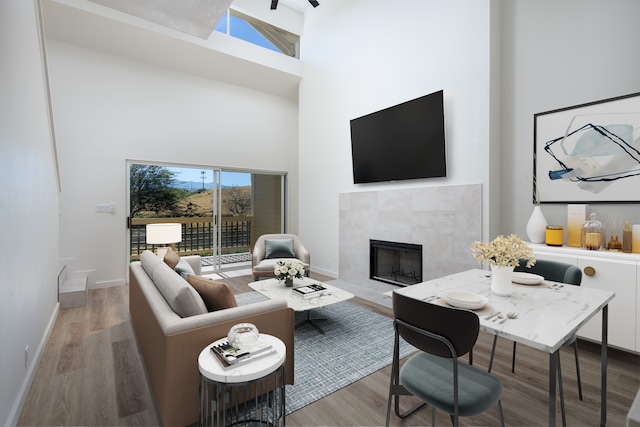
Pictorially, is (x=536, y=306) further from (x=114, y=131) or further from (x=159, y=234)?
(x=114, y=131)

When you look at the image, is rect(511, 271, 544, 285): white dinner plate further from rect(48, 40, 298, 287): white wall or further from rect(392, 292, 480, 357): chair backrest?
rect(48, 40, 298, 287): white wall

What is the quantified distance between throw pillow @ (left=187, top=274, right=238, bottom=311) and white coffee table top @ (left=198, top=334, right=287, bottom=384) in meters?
0.34

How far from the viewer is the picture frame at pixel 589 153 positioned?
255 centimetres

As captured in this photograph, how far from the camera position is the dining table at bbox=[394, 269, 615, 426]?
1.14 m

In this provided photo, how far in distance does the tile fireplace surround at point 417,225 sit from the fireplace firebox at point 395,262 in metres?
0.09

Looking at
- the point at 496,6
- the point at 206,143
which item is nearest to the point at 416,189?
the point at 496,6

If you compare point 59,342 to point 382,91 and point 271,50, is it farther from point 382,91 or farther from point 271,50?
point 271,50

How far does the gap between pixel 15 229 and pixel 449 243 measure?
381cm

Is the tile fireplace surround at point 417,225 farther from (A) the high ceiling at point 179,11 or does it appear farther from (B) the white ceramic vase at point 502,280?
(A) the high ceiling at point 179,11

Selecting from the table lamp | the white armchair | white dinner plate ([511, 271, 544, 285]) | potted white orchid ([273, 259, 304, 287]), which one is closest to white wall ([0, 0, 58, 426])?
the table lamp

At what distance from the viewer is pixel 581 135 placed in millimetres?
2803

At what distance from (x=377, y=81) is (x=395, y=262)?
2.71 meters

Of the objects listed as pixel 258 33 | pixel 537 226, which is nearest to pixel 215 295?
pixel 537 226

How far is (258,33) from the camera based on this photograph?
5.67m
